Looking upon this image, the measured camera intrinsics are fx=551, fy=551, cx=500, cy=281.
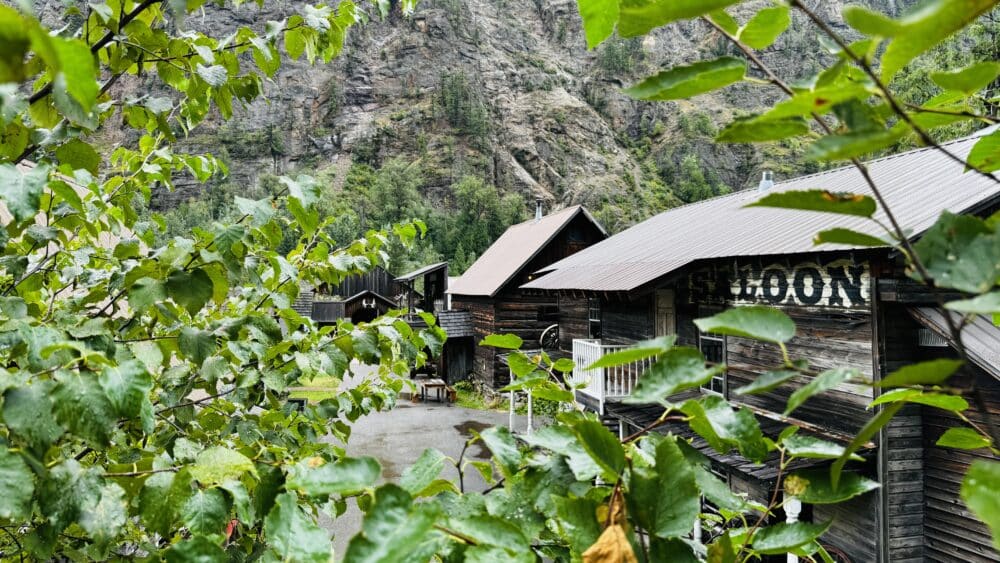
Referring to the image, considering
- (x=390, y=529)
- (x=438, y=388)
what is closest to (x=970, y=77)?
(x=390, y=529)

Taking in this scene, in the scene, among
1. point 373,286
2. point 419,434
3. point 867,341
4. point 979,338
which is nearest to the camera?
point 979,338

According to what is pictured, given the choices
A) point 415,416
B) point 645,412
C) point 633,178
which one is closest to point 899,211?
point 645,412

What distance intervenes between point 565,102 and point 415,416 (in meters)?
53.1

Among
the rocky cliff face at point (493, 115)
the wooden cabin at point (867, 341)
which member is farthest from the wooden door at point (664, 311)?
the rocky cliff face at point (493, 115)

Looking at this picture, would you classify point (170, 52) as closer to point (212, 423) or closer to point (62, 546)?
point (212, 423)

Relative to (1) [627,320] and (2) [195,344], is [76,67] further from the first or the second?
(1) [627,320]

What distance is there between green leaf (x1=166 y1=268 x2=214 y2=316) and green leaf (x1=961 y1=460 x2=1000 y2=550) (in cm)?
144

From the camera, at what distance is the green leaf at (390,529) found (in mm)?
522

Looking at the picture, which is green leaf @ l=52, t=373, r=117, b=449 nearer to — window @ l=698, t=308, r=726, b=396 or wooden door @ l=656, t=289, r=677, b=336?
window @ l=698, t=308, r=726, b=396

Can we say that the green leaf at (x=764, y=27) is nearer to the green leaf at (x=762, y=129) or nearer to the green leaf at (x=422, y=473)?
the green leaf at (x=762, y=129)

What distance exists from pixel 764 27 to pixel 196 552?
881 mm

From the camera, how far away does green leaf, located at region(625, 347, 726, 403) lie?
60 centimetres

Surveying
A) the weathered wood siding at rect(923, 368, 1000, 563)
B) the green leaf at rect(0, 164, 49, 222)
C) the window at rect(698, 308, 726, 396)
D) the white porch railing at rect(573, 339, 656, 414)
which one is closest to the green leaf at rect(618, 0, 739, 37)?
the green leaf at rect(0, 164, 49, 222)

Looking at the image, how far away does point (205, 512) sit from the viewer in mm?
897
